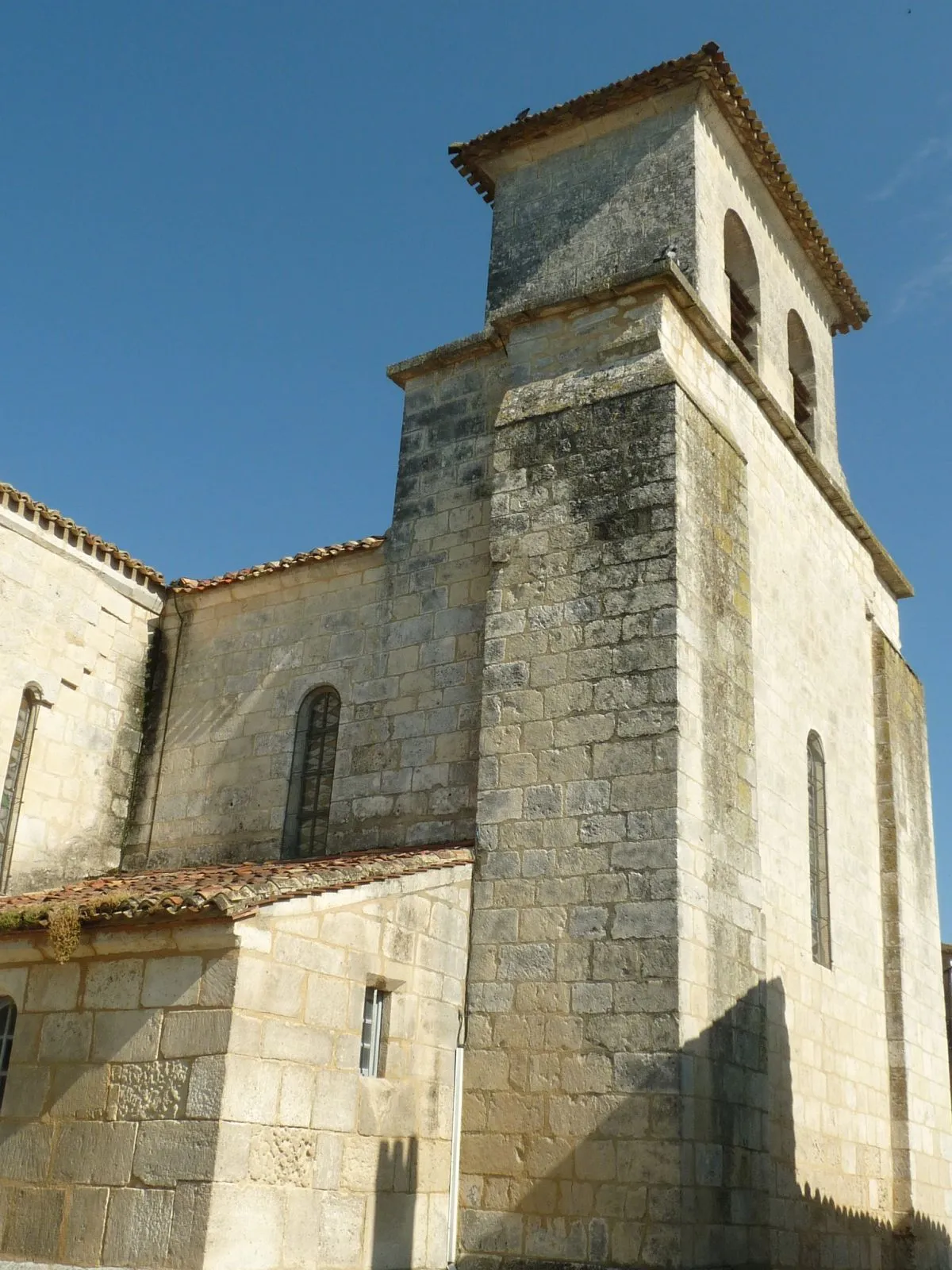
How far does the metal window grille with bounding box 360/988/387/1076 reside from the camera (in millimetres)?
7850

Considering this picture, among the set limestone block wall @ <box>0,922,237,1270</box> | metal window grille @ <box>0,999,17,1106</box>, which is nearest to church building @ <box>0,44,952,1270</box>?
limestone block wall @ <box>0,922,237,1270</box>

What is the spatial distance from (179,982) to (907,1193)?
7.05 m

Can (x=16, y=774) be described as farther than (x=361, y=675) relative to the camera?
Yes

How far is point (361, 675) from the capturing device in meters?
10.8

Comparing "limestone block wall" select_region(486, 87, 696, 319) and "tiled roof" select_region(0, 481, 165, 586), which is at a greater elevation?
"limestone block wall" select_region(486, 87, 696, 319)

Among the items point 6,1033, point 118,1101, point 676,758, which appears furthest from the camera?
point 676,758

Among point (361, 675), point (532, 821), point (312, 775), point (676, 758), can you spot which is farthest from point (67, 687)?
point (676, 758)

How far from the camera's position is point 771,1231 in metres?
8.56

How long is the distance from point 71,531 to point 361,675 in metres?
3.13

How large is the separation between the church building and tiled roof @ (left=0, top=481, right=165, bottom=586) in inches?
1.9

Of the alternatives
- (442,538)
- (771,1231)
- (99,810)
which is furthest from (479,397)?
(771,1231)

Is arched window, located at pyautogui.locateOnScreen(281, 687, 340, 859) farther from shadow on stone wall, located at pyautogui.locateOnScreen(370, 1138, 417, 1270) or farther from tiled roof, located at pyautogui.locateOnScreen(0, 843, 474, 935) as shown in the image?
shadow on stone wall, located at pyautogui.locateOnScreen(370, 1138, 417, 1270)

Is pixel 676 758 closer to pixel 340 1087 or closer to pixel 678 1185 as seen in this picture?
pixel 678 1185

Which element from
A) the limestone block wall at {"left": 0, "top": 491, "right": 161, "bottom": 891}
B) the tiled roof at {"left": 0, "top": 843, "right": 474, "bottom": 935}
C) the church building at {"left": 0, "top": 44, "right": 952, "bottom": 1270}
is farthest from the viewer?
the limestone block wall at {"left": 0, "top": 491, "right": 161, "bottom": 891}
